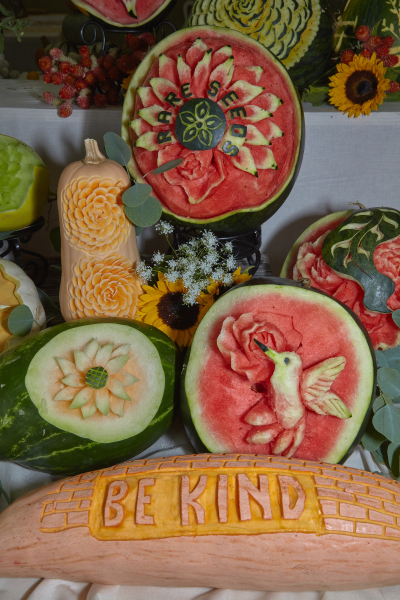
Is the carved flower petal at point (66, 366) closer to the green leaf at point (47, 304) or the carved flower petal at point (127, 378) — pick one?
the carved flower petal at point (127, 378)

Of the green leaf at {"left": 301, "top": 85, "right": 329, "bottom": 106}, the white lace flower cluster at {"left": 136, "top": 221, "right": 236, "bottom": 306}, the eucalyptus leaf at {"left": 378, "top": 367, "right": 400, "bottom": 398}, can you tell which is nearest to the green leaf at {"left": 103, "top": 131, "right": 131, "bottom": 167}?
the white lace flower cluster at {"left": 136, "top": 221, "right": 236, "bottom": 306}

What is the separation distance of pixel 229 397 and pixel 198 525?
197 mm

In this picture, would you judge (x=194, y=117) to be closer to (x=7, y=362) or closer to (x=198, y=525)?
(x=7, y=362)

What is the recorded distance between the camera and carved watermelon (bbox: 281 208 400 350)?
0.81 metres

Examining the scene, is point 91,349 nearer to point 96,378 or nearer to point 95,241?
point 96,378

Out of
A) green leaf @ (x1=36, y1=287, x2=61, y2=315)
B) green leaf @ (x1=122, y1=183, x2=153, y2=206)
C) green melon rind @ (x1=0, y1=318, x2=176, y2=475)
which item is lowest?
green leaf @ (x1=36, y1=287, x2=61, y2=315)

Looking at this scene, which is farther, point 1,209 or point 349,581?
point 1,209

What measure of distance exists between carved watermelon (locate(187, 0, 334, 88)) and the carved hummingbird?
73 centimetres

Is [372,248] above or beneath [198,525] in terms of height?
above

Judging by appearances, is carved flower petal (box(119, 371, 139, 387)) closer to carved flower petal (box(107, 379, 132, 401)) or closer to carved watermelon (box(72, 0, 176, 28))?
carved flower petal (box(107, 379, 132, 401))

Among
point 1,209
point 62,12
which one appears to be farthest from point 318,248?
point 62,12

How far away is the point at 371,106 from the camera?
101 centimetres

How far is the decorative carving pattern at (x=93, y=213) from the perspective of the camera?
31.3 inches

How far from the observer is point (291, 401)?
66 cm
